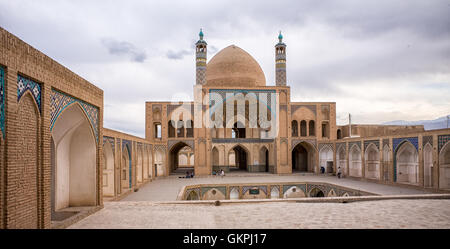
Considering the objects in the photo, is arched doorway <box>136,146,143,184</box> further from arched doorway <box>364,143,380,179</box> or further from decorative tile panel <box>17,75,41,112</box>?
arched doorway <box>364,143,380,179</box>

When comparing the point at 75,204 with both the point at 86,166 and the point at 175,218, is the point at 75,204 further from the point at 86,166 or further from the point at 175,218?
the point at 175,218

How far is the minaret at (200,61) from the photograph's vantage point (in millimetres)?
18766

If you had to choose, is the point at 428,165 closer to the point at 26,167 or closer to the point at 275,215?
the point at 275,215

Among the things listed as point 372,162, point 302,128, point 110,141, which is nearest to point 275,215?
point 110,141

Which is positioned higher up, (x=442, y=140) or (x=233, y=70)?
(x=233, y=70)

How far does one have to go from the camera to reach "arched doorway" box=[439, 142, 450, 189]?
10.4 metres

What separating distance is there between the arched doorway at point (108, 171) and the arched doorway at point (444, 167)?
10807mm

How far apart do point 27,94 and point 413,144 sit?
12.5 m

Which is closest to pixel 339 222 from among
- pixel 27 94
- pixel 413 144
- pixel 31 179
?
pixel 31 179

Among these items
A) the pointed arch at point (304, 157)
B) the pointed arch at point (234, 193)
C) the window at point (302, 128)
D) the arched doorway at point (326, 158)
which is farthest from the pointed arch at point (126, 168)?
the window at point (302, 128)

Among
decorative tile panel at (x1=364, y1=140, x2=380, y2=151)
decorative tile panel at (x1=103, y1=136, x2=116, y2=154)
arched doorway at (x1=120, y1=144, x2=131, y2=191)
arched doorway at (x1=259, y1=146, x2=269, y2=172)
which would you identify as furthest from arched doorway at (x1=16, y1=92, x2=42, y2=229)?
arched doorway at (x1=259, y1=146, x2=269, y2=172)

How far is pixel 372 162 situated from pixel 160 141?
1126 centimetres

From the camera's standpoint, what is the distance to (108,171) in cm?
945

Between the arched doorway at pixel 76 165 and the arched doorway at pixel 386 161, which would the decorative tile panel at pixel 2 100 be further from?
the arched doorway at pixel 386 161
